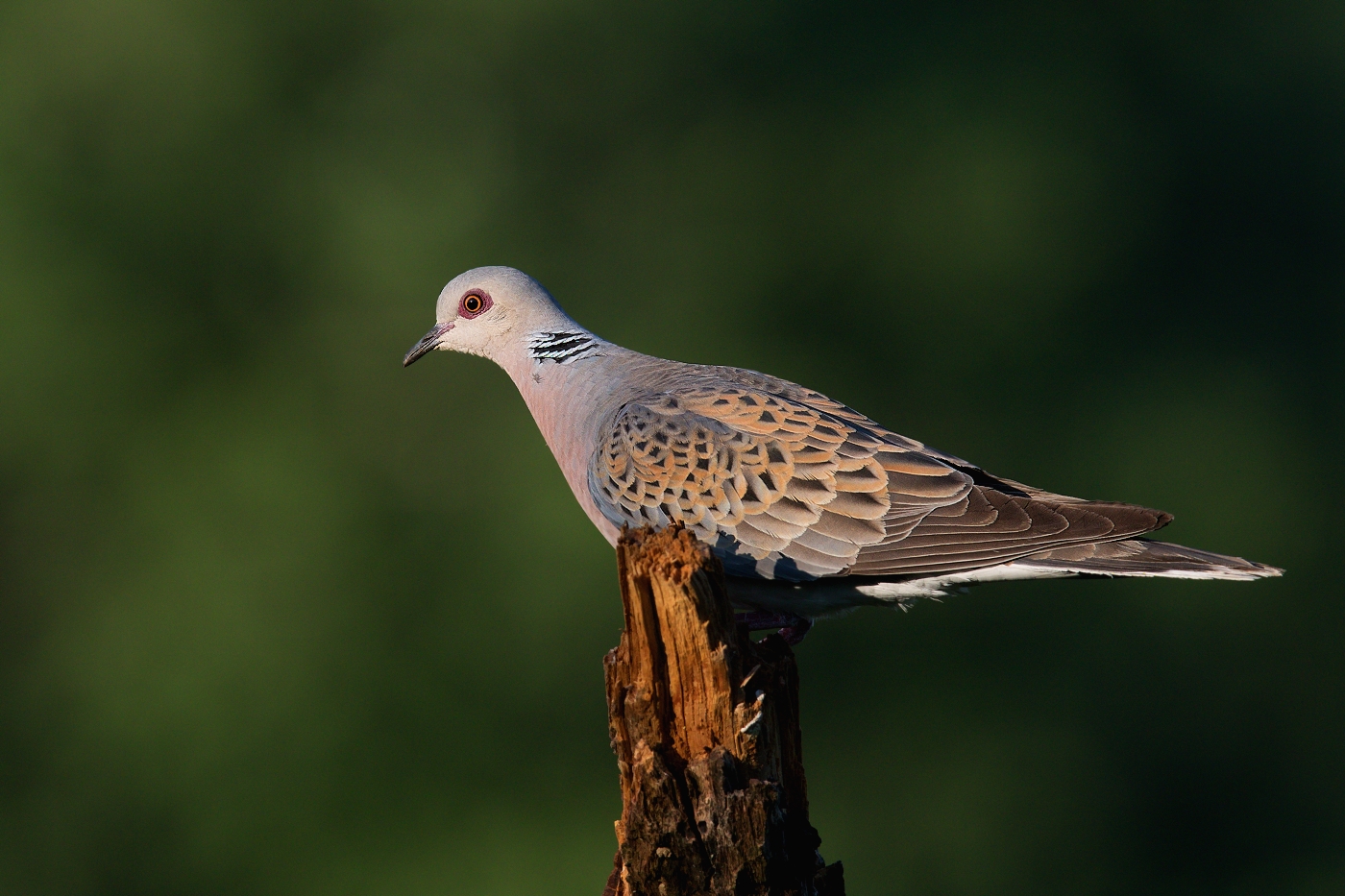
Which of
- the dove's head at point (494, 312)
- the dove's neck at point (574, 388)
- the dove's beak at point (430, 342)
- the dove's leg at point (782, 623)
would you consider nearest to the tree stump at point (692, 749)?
the dove's leg at point (782, 623)

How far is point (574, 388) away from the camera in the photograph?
18.0ft

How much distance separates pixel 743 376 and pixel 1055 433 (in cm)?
1021

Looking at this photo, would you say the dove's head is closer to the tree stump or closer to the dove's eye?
the dove's eye

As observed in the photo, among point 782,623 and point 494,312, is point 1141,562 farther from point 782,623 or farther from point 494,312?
point 494,312

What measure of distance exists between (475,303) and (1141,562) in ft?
10.6

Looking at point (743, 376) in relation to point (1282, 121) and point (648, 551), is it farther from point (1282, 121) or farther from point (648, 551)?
point (1282, 121)

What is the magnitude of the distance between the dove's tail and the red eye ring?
2778 millimetres

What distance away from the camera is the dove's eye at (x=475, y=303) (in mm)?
5961

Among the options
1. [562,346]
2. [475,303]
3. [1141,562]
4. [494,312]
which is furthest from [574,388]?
[1141,562]

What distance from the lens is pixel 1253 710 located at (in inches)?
569

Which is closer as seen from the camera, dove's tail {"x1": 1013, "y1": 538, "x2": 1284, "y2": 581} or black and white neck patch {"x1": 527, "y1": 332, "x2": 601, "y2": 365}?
dove's tail {"x1": 1013, "y1": 538, "x2": 1284, "y2": 581}

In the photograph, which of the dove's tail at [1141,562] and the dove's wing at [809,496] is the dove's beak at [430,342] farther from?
the dove's tail at [1141,562]

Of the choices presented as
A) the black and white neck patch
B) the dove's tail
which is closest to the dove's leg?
the dove's tail

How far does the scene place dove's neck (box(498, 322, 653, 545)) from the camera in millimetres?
5219
